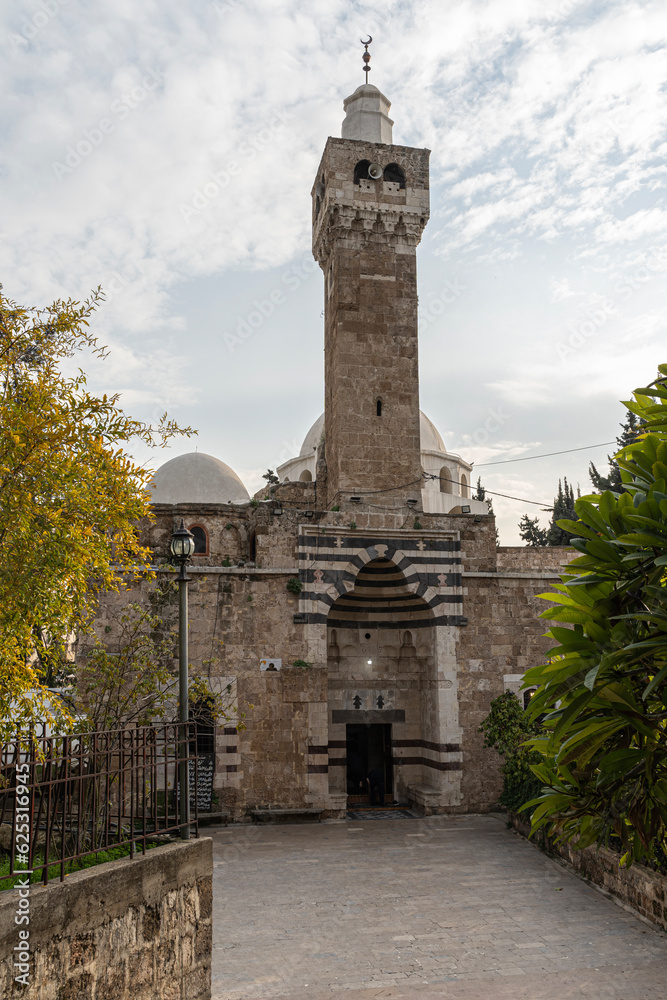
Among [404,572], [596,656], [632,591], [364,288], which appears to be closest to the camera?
[596,656]

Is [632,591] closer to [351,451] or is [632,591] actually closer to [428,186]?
[351,451]

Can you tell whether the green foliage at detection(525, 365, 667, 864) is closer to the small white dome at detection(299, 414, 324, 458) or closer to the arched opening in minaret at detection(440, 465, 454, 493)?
the small white dome at detection(299, 414, 324, 458)

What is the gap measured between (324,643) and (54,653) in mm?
9769

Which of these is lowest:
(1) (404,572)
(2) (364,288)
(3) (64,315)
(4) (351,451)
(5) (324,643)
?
(5) (324,643)

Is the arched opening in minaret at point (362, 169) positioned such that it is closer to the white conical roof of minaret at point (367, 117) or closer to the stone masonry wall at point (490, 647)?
the white conical roof of minaret at point (367, 117)

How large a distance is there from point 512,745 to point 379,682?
3895mm

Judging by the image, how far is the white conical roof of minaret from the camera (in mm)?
19734

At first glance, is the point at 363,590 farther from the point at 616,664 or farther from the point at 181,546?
the point at 616,664

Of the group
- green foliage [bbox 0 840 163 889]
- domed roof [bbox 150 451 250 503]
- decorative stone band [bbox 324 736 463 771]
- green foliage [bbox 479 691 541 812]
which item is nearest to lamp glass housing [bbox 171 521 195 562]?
green foliage [bbox 0 840 163 889]

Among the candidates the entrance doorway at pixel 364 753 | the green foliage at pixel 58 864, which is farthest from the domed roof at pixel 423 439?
the green foliage at pixel 58 864

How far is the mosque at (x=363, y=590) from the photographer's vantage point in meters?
15.6

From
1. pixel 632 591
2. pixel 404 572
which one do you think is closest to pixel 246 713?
pixel 404 572

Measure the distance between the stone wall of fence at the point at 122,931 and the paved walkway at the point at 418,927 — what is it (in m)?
1.62

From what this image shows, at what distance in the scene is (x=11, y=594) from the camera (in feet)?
18.5
